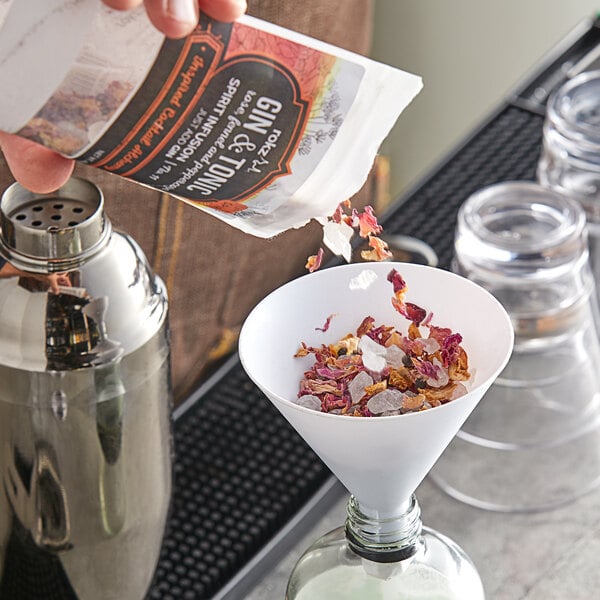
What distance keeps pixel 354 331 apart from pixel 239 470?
34cm

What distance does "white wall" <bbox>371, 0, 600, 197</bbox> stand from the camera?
183 centimetres

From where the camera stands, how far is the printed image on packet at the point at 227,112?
1.88ft

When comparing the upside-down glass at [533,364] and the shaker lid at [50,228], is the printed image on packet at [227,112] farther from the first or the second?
the upside-down glass at [533,364]

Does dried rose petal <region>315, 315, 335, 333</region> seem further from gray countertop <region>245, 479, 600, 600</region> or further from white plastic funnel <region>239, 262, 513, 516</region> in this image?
gray countertop <region>245, 479, 600, 600</region>

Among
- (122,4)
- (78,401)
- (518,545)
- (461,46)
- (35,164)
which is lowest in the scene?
(461,46)

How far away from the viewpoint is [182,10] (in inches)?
21.6

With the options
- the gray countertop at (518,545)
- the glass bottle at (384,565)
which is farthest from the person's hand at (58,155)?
the gray countertop at (518,545)

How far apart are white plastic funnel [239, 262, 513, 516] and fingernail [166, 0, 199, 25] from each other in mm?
150

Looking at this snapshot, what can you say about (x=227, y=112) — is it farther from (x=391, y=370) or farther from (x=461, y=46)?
(x=461, y=46)

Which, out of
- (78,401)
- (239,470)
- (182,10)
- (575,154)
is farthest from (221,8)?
(575,154)

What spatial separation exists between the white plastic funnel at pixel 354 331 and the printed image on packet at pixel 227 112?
0.05 meters

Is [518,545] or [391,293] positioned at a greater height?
[391,293]

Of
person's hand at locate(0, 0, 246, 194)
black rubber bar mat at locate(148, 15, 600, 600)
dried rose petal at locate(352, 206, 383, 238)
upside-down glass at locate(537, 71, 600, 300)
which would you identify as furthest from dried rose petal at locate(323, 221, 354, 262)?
upside-down glass at locate(537, 71, 600, 300)

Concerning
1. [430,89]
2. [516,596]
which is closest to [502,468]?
[516,596]
